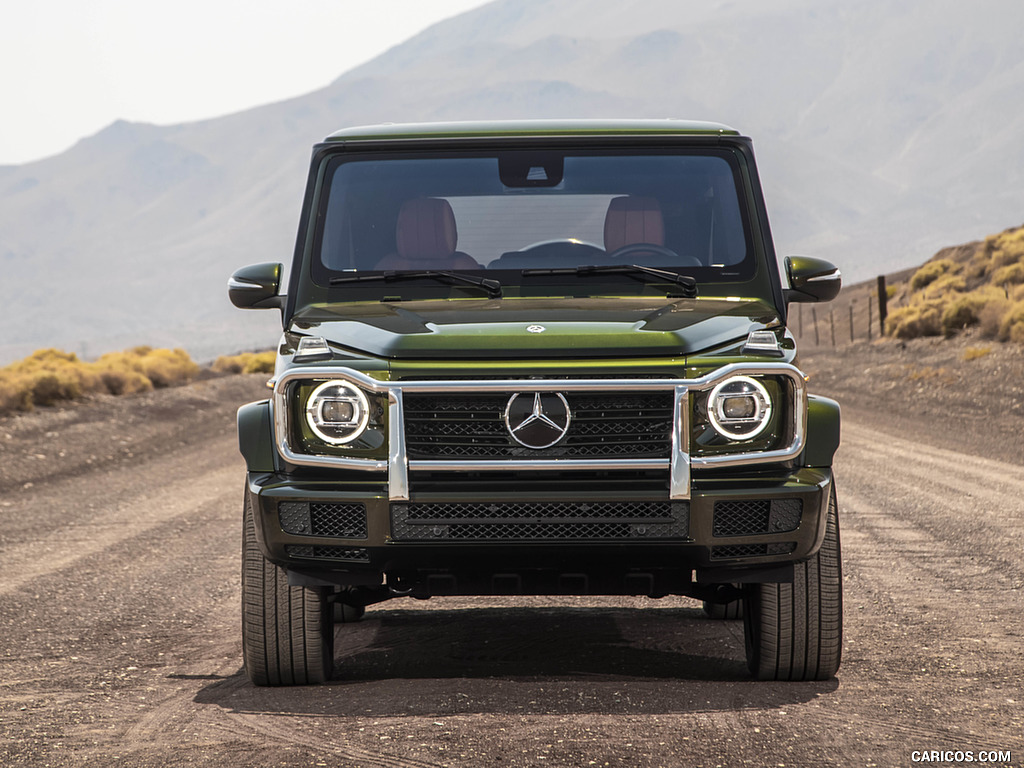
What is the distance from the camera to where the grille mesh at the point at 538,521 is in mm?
4492

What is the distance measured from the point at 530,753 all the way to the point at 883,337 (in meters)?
36.7

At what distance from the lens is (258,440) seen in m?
4.73

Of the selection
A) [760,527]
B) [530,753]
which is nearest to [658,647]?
[760,527]

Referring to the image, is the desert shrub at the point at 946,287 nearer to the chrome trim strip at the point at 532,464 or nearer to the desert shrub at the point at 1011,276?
the desert shrub at the point at 1011,276

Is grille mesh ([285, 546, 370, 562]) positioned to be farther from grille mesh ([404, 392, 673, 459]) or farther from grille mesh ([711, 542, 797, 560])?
grille mesh ([711, 542, 797, 560])

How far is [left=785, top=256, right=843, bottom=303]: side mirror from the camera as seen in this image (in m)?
5.36

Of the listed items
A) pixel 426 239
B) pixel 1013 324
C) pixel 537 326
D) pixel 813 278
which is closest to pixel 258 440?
pixel 537 326

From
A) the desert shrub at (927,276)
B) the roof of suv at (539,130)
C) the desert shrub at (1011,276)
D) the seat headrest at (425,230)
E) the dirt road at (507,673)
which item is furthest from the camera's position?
the desert shrub at (927,276)

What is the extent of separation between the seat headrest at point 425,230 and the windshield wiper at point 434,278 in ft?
0.53

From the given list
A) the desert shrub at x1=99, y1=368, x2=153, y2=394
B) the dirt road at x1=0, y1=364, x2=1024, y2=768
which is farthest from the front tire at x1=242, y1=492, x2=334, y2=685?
the desert shrub at x1=99, y1=368, x2=153, y2=394

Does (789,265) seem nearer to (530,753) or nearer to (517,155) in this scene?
(517,155)

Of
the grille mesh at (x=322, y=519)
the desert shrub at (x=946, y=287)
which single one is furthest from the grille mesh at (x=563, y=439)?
the desert shrub at (x=946, y=287)

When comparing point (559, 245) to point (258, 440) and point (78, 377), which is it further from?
point (78, 377)

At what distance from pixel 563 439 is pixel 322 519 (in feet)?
2.94
